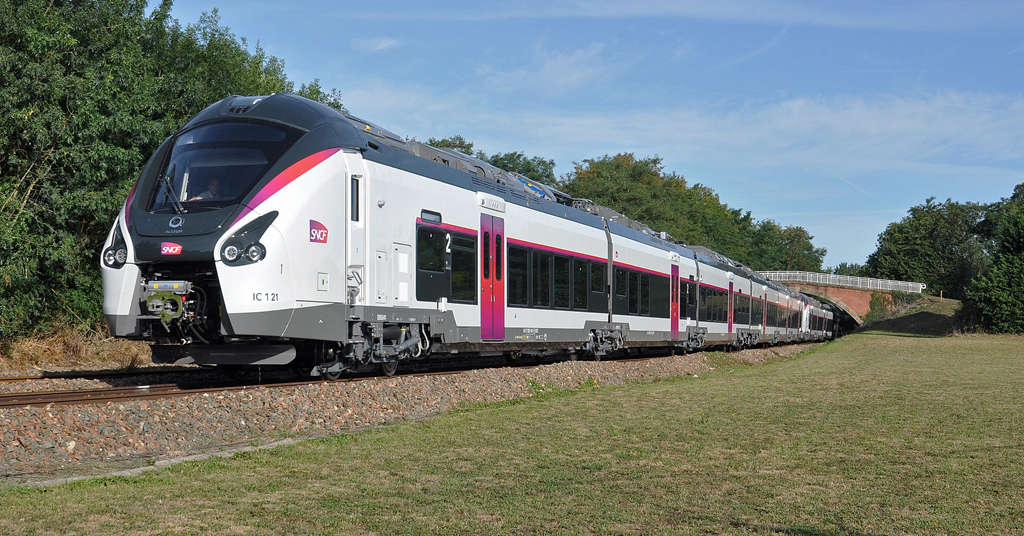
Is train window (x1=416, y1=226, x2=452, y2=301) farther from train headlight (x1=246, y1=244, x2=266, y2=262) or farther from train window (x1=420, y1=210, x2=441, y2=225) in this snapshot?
train headlight (x1=246, y1=244, x2=266, y2=262)

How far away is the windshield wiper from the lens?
1212cm

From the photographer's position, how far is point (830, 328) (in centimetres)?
8125

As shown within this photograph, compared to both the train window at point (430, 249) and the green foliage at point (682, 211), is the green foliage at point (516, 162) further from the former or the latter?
the train window at point (430, 249)

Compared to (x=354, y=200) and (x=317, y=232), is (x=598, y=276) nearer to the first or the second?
(x=354, y=200)

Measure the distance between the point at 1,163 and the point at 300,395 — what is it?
1729 centimetres

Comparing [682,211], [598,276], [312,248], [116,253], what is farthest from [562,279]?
[682,211]

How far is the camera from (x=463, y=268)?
52.1ft

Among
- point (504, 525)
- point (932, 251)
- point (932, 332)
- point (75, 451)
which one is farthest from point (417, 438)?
point (932, 251)

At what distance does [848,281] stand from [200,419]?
322ft

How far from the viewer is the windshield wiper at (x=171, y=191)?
39.8ft

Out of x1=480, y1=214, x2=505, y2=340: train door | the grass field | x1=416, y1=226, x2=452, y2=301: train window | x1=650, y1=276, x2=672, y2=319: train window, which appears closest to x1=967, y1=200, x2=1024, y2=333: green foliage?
x1=650, y1=276, x2=672, y2=319: train window

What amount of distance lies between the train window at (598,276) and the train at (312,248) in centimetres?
325

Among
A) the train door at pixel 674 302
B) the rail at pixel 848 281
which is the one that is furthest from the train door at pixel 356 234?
the rail at pixel 848 281

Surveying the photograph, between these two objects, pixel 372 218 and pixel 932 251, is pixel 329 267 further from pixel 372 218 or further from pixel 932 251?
pixel 932 251
